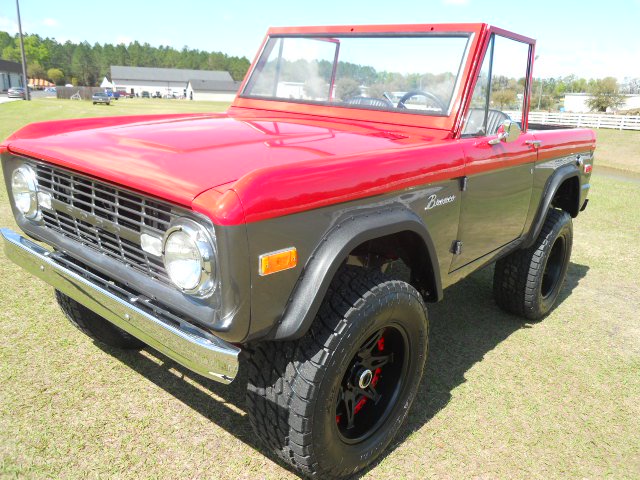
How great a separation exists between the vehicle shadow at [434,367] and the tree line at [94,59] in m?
115

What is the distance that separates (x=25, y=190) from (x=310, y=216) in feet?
4.80

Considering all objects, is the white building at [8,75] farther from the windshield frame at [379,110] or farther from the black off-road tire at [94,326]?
the black off-road tire at [94,326]

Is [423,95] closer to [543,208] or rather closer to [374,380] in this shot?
[543,208]

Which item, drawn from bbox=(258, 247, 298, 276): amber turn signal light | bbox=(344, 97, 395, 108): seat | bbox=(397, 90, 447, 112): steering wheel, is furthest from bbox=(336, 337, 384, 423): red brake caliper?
bbox=(344, 97, 395, 108): seat

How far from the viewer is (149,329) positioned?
1939 millimetres

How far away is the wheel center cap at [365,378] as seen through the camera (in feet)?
7.61

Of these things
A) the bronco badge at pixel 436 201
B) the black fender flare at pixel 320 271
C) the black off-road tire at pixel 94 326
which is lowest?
the black off-road tire at pixel 94 326

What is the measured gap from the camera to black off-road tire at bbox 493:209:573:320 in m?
3.79

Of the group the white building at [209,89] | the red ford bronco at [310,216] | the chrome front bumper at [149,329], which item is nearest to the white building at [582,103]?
the red ford bronco at [310,216]

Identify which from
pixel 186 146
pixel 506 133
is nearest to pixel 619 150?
pixel 506 133

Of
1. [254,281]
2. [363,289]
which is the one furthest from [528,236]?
[254,281]

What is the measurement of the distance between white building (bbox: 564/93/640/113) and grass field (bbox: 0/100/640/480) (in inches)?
1929

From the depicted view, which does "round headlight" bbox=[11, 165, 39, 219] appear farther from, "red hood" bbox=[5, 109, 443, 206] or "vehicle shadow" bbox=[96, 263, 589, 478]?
"vehicle shadow" bbox=[96, 263, 589, 478]

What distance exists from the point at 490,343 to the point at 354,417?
1.53m
